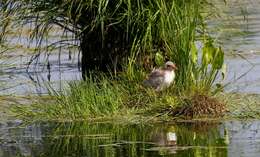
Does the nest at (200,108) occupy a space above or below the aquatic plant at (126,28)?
below

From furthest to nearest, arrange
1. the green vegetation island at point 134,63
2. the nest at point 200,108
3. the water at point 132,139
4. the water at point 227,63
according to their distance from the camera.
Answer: the water at point 227,63 → the green vegetation island at point 134,63 → the nest at point 200,108 → the water at point 132,139

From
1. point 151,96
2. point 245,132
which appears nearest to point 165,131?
point 245,132

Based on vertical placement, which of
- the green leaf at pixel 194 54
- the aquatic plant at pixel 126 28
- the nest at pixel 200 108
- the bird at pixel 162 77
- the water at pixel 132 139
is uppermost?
the aquatic plant at pixel 126 28

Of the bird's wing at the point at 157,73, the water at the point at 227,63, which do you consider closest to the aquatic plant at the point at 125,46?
the bird's wing at the point at 157,73

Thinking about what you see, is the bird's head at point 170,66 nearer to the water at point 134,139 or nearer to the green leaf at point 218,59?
the green leaf at point 218,59

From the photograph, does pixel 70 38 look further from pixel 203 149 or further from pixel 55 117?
pixel 203 149

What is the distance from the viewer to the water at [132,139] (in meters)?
8.71

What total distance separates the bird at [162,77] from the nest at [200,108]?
63 centimetres

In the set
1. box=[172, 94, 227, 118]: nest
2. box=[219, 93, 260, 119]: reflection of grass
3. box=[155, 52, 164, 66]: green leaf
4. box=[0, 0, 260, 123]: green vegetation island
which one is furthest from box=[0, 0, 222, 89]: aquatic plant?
box=[172, 94, 227, 118]: nest

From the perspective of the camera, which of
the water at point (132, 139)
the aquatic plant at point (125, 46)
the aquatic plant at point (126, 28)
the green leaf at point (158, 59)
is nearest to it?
the water at point (132, 139)

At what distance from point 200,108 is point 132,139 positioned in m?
1.41

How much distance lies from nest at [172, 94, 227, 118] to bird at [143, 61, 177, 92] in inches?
24.9

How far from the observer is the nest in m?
10.6

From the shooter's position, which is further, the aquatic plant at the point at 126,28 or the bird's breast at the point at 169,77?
the aquatic plant at the point at 126,28
